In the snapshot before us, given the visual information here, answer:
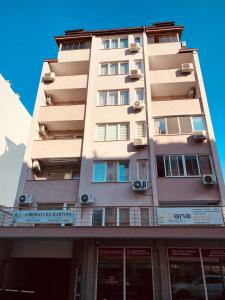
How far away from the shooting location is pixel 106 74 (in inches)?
750

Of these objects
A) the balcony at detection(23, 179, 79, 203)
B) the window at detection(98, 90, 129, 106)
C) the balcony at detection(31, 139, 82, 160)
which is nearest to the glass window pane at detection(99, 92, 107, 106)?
the window at detection(98, 90, 129, 106)

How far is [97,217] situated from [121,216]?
1.35 metres

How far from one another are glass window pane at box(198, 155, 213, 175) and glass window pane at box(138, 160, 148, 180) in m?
3.37

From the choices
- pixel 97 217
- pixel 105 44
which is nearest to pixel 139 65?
pixel 105 44

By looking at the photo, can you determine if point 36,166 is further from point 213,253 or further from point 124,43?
point 124,43

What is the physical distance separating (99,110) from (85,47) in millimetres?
7845

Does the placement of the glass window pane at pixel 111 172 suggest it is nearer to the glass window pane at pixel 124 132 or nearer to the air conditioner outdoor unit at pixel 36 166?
the glass window pane at pixel 124 132

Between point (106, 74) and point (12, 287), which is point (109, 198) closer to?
point (12, 287)

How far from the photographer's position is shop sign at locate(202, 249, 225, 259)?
1102 centimetres

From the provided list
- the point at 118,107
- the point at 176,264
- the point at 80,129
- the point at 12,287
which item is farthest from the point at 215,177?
the point at 12,287

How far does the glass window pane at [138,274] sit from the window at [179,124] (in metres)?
7.93

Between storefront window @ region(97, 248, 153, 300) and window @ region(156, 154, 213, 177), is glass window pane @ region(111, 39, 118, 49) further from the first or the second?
storefront window @ region(97, 248, 153, 300)

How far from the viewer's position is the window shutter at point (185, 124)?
1558 cm

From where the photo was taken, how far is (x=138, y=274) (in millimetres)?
10992
